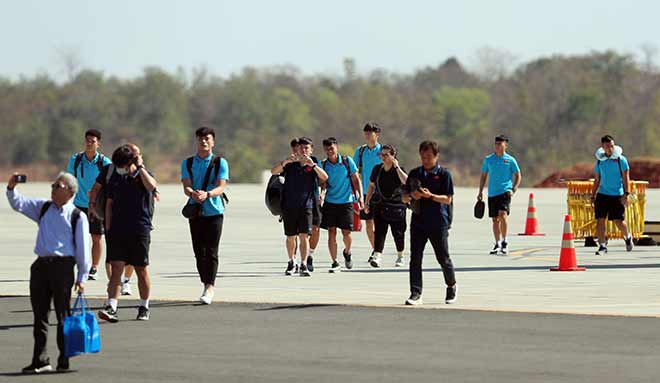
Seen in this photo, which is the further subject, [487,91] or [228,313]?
[487,91]

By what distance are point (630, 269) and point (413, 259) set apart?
575 centimetres

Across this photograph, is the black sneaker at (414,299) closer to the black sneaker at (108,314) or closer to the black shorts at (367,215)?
the black sneaker at (108,314)

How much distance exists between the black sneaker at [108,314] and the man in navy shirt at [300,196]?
538 centimetres

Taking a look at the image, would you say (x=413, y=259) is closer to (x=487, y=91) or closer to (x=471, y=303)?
(x=471, y=303)

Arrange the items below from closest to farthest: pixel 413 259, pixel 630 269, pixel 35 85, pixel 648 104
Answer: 1. pixel 413 259
2. pixel 630 269
3. pixel 648 104
4. pixel 35 85

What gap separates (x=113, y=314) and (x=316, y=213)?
6.18 m

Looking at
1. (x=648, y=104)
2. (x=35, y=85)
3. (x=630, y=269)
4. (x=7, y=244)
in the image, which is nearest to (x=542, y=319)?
(x=630, y=269)

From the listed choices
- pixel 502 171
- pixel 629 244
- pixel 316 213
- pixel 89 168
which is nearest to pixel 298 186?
pixel 316 213

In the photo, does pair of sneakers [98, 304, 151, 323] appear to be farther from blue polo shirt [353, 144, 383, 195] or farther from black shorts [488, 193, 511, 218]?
black shorts [488, 193, 511, 218]

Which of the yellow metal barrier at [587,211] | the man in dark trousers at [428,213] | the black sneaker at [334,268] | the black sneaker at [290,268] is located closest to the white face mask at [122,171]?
the man in dark trousers at [428,213]

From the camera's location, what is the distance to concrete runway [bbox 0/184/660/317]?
1733cm

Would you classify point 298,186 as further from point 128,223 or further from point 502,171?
point 128,223

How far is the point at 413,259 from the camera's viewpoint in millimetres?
16797

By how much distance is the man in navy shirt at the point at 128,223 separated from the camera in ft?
51.2
